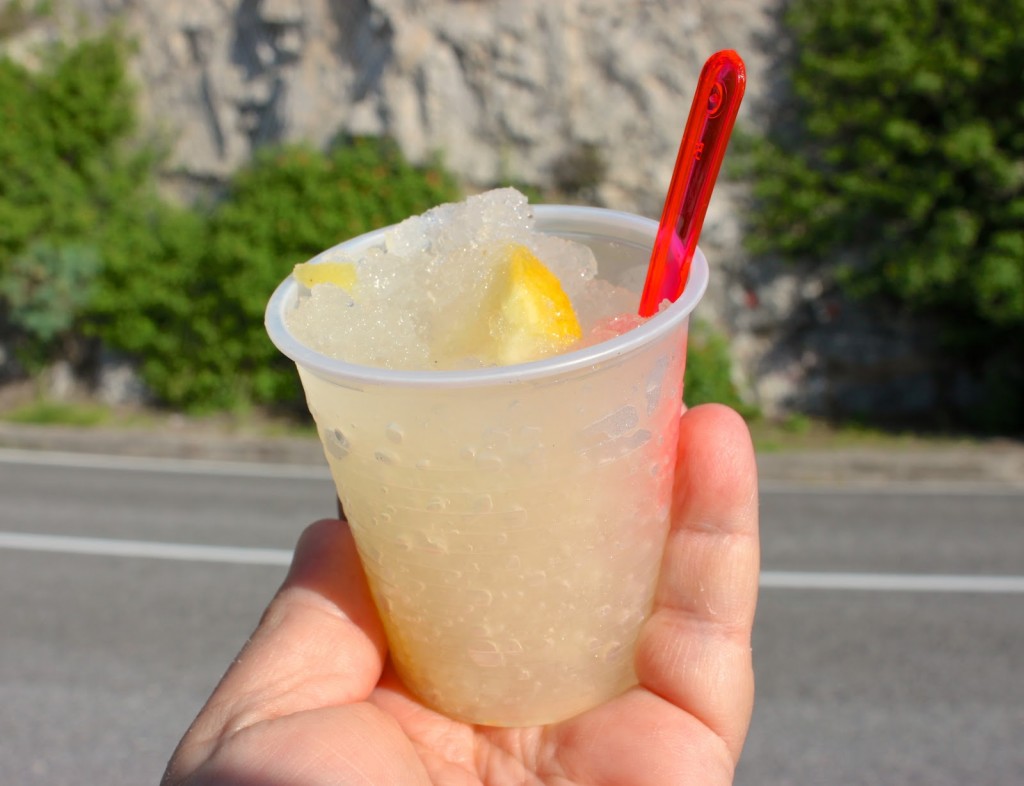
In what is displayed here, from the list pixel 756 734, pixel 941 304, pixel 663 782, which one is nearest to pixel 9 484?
pixel 756 734

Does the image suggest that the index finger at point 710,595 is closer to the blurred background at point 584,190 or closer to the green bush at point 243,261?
the blurred background at point 584,190

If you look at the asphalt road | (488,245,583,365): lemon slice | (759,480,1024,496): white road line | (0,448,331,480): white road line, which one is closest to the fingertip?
(488,245,583,365): lemon slice

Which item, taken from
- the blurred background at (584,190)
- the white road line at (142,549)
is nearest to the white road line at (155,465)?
the blurred background at (584,190)

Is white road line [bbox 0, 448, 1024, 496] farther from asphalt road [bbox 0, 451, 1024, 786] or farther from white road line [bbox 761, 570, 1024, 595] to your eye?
white road line [bbox 761, 570, 1024, 595]

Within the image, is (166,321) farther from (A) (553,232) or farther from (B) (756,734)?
(A) (553,232)

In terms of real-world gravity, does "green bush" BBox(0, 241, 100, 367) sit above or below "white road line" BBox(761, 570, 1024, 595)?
above

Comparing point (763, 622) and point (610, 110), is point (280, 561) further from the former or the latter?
point (610, 110)
